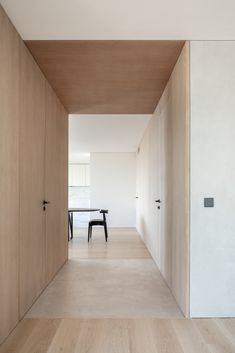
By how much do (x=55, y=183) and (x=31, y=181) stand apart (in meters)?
1.11

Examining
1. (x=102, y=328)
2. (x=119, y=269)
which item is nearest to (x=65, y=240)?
(x=119, y=269)

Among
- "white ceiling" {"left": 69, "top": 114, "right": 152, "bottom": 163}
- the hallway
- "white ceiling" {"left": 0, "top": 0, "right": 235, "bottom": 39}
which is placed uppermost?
"white ceiling" {"left": 0, "top": 0, "right": 235, "bottom": 39}

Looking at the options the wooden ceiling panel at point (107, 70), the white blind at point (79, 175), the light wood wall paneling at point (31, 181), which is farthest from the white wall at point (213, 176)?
the white blind at point (79, 175)

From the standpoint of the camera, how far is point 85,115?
5.08 metres

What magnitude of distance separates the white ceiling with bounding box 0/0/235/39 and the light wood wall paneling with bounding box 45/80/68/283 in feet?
3.95

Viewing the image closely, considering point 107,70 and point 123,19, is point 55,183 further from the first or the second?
point 123,19

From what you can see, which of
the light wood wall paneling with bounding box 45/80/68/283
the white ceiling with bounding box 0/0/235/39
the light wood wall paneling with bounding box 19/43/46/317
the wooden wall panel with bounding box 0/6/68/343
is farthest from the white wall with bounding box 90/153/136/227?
the white ceiling with bounding box 0/0/235/39

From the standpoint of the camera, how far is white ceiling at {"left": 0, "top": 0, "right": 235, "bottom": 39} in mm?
2086

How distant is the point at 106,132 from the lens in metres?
6.42

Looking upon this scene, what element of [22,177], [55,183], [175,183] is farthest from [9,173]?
[55,183]

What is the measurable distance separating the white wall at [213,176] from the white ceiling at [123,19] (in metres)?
0.23

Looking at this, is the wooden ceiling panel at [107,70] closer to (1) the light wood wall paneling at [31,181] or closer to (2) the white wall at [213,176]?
(1) the light wood wall paneling at [31,181]

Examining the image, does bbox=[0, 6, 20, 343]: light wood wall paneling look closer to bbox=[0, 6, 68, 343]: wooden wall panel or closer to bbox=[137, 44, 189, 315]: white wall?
bbox=[0, 6, 68, 343]: wooden wall panel

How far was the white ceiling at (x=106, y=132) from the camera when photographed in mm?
5340
